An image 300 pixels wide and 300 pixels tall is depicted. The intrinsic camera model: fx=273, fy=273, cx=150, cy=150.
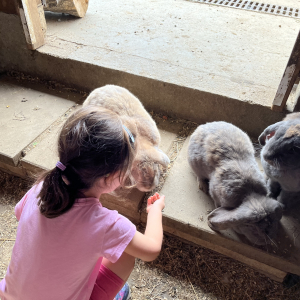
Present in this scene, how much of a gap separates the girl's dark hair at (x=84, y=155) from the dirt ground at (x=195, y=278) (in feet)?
4.04

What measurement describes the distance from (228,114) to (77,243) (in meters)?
2.12

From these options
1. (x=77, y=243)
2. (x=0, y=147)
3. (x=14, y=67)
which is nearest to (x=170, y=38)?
(x=14, y=67)

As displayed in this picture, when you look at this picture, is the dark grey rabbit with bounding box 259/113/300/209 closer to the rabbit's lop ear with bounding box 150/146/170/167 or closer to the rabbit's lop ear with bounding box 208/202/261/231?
the rabbit's lop ear with bounding box 208/202/261/231

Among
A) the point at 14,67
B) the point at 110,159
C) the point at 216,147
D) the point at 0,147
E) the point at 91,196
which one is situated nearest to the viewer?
the point at 110,159

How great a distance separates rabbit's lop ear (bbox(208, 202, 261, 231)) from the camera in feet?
5.98

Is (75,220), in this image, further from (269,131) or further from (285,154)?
(269,131)

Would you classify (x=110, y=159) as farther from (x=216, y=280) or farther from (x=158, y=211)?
(x=216, y=280)

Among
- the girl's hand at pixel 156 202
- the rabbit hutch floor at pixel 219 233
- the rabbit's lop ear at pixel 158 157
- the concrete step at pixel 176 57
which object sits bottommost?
the rabbit hutch floor at pixel 219 233

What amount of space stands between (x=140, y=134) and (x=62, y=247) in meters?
1.27

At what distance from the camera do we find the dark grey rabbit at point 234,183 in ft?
6.14

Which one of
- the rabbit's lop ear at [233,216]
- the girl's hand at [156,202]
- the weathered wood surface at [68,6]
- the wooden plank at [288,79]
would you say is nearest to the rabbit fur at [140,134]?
the girl's hand at [156,202]

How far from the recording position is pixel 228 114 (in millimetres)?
2896

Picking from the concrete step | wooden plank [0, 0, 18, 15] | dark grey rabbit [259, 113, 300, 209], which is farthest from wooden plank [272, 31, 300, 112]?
wooden plank [0, 0, 18, 15]

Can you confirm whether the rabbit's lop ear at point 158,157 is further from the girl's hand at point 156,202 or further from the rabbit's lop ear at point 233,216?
the rabbit's lop ear at point 233,216
